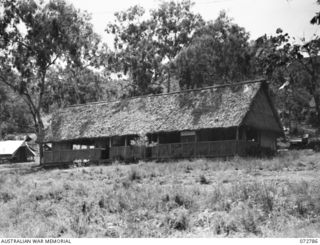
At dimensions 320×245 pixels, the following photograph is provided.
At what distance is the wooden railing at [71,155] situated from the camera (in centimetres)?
3534

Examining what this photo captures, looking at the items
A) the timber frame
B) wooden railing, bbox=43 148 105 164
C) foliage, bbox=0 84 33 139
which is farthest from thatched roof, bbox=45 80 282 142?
foliage, bbox=0 84 33 139

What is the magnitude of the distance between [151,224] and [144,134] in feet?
73.4

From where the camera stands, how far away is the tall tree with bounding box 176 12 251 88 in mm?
44250

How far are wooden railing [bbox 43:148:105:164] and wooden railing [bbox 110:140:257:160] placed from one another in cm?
133

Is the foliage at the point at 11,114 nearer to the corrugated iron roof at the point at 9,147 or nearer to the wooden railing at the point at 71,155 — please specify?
the corrugated iron roof at the point at 9,147

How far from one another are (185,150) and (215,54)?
53.8 feet

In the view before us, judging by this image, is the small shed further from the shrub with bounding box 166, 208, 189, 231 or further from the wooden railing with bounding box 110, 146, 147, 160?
the shrub with bounding box 166, 208, 189, 231

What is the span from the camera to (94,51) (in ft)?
157

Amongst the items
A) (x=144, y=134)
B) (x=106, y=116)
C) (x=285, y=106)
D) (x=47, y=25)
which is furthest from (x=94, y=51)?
(x=285, y=106)

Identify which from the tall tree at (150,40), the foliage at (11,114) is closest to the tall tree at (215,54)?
the tall tree at (150,40)

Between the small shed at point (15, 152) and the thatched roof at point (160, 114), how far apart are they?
2003 centimetres

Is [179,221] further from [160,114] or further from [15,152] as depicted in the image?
[15,152]

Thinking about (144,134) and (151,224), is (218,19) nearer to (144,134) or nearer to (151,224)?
(144,134)

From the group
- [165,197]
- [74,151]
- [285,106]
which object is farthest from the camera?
[285,106]
